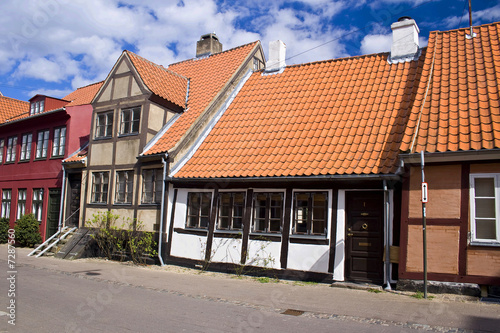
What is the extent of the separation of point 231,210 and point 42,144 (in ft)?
41.4

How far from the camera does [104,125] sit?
55.1 ft

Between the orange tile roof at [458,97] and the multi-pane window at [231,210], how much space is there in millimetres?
5059

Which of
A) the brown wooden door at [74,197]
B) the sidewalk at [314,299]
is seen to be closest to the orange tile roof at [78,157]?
the brown wooden door at [74,197]

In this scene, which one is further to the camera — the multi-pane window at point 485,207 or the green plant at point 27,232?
the green plant at point 27,232

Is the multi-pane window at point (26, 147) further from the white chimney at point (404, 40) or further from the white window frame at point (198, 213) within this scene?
the white chimney at point (404, 40)

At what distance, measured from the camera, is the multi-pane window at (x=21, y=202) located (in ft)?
69.7

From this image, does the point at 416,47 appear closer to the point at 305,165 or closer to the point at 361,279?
the point at 305,165

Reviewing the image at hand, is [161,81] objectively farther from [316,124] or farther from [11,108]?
[11,108]

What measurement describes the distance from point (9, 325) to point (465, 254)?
8.29 meters

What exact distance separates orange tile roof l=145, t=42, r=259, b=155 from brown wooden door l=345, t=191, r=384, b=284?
20.8 feet

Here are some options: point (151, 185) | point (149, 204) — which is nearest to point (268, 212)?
point (149, 204)

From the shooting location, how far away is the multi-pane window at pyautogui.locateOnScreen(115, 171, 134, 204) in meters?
15.5

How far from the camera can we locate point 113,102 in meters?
16.5

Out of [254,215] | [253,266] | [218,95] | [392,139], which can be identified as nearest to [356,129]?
[392,139]
